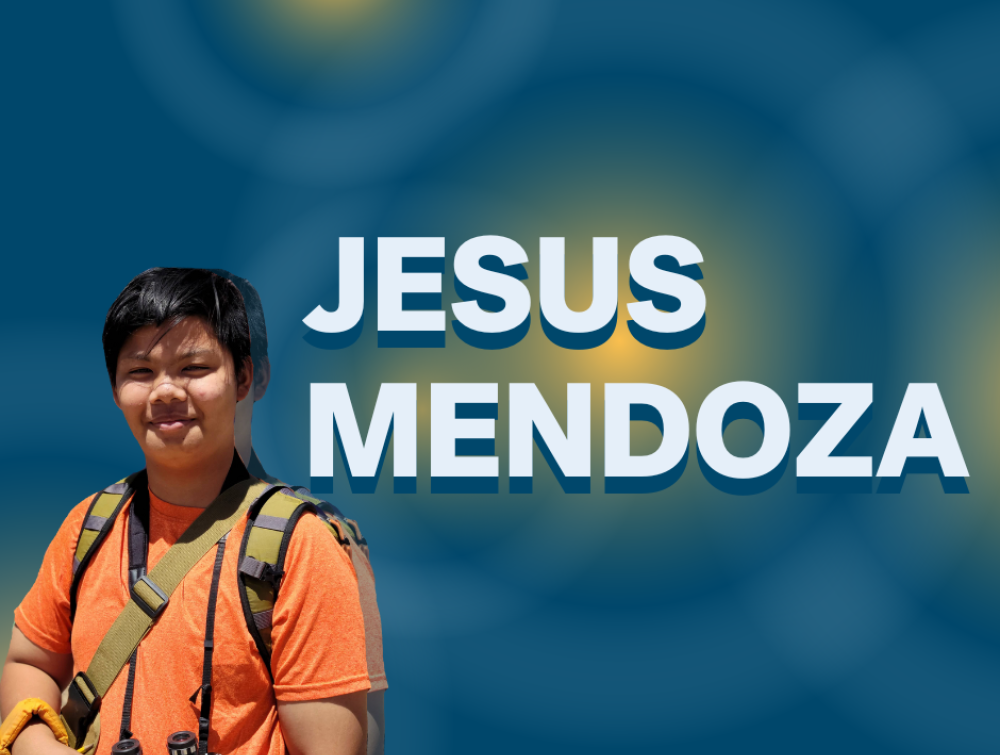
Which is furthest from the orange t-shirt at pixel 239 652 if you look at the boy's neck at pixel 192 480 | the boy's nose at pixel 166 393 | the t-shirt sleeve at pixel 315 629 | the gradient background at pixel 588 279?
the gradient background at pixel 588 279

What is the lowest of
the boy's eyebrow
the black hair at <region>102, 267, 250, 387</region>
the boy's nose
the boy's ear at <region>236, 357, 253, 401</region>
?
the boy's nose

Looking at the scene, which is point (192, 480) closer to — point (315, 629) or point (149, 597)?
point (149, 597)

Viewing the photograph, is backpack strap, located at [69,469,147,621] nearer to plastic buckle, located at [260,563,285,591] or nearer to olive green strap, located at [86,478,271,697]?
olive green strap, located at [86,478,271,697]

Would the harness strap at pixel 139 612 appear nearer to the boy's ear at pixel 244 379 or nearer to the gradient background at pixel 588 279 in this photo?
the boy's ear at pixel 244 379

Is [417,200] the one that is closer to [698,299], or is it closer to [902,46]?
[698,299]

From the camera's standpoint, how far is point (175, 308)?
5.54 ft

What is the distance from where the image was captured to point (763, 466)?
9.75ft

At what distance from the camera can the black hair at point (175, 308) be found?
5.55 ft

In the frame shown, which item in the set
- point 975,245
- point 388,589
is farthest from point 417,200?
point 975,245

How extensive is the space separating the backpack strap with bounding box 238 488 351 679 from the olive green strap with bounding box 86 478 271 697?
7cm

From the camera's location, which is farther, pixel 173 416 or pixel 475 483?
pixel 475 483

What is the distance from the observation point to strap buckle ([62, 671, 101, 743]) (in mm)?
1678

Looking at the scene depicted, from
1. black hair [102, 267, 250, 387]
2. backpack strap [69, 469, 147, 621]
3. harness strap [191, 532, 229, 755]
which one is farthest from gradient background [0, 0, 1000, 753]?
harness strap [191, 532, 229, 755]

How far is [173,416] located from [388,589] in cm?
144
